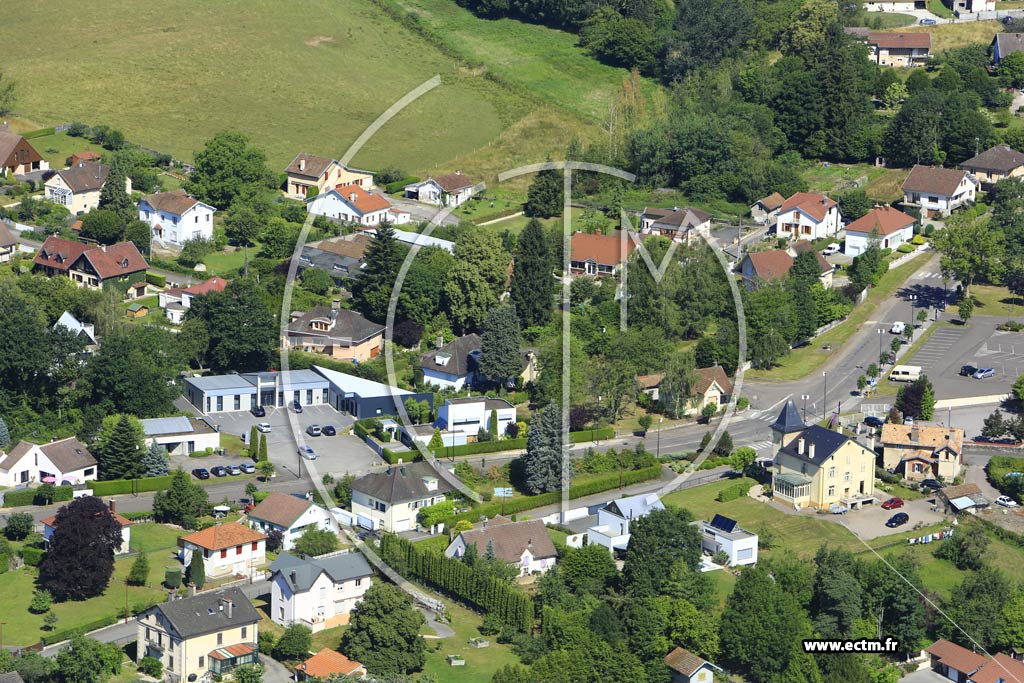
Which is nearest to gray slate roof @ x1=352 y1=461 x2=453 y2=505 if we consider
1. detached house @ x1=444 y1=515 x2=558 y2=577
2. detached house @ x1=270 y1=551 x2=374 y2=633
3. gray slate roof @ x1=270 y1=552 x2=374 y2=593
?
detached house @ x1=444 y1=515 x2=558 y2=577

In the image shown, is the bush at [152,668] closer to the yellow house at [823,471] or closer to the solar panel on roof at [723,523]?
the solar panel on roof at [723,523]

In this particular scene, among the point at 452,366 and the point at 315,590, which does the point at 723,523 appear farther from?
the point at 452,366

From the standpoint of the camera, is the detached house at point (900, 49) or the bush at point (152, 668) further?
the detached house at point (900, 49)

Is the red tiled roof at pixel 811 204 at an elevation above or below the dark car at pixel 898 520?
above

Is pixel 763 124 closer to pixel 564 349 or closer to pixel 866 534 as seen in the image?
pixel 564 349

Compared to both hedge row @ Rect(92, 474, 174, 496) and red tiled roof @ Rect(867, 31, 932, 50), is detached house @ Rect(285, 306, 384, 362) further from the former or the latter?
red tiled roof @ Rect(867, 31, 932, 50)

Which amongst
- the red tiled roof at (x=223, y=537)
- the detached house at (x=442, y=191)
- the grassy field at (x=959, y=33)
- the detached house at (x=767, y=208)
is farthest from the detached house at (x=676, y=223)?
the red tiled roof at (x=223, y=537)
